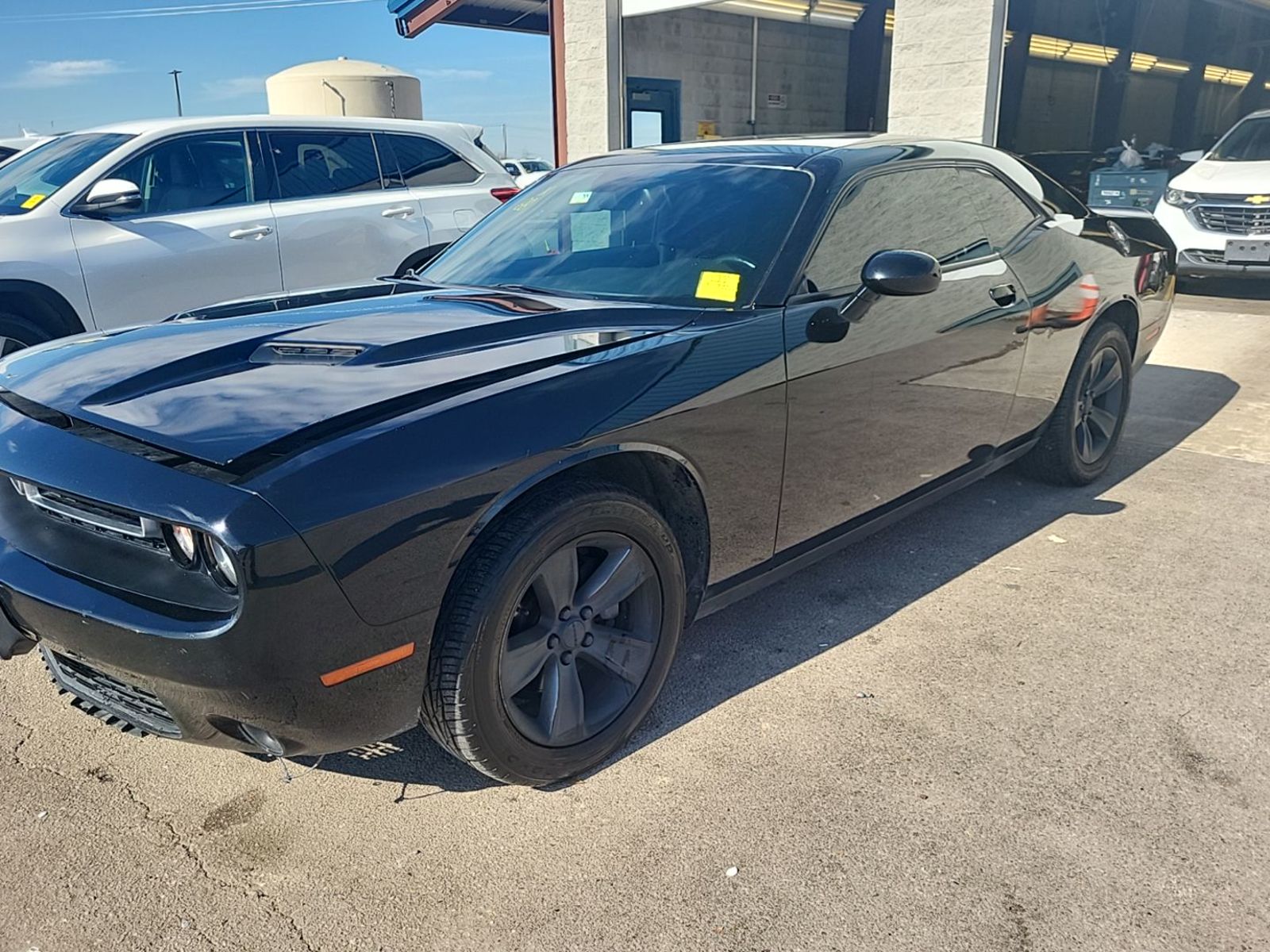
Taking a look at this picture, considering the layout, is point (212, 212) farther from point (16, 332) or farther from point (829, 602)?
point (829, 602)

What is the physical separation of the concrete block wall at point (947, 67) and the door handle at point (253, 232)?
20.2 ft

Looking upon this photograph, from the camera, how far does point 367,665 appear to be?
2.05 meters

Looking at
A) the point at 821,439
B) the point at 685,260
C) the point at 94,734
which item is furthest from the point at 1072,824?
the point at 94,734

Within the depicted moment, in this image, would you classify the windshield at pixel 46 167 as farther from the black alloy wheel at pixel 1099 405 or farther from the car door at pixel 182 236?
the black alloy wheel at pixel 1099 405

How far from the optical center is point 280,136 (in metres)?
6.39

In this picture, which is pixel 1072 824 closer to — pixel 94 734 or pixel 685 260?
pixel 685 260

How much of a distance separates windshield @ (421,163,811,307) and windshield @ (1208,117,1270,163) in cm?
926

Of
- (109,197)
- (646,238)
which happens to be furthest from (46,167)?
(646,238)

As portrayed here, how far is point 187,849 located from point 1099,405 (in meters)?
4.10

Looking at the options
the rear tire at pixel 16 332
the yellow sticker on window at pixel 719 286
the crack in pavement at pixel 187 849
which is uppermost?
the yellow sticker on window at pixel 719 286

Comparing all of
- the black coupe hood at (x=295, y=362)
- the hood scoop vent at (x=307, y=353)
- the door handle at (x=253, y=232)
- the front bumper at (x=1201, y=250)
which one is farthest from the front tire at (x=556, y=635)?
the front bumper at (x=1201, y=250)

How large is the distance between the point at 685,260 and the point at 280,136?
429 cm

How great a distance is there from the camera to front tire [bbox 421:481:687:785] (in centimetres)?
220

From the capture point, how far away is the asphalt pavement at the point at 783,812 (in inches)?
82.1
